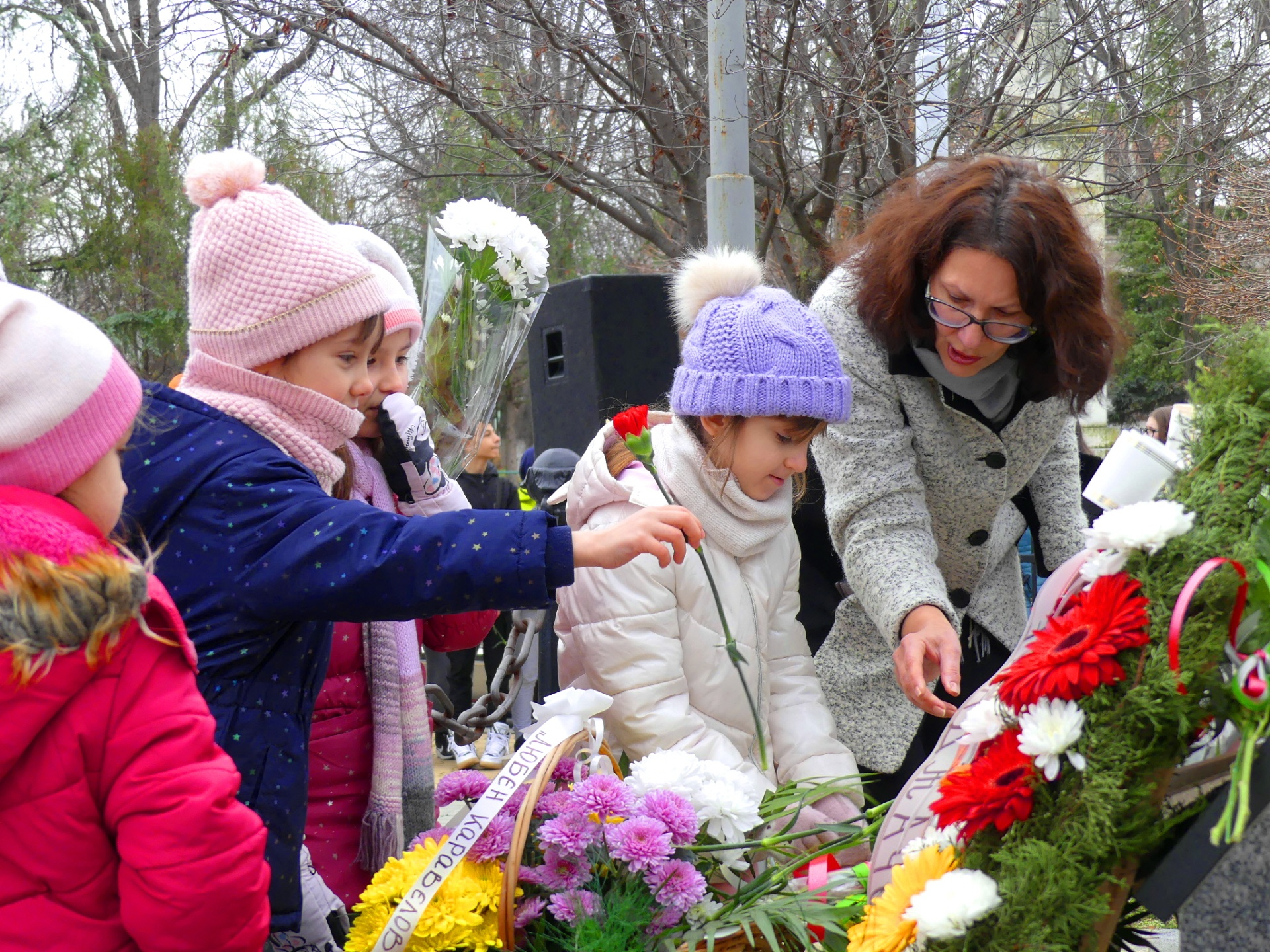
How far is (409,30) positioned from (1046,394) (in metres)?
3.96

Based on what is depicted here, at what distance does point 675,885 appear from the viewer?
→ 1441 millimetres

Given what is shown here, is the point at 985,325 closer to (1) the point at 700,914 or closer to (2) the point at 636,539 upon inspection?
(2) the point at 636,539

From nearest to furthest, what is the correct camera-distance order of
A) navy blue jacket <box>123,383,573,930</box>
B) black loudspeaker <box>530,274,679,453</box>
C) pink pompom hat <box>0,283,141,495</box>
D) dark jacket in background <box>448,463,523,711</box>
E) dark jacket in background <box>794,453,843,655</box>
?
pink pompom hat <box>0,283,141,495</box> → navy blue jacket <box>123,383,573,930</box> → dark jacket in background <box>794,453,843,655</box> → black loudspeaker <box>530,274,679,453</box> → dark jacket in background <box>448,463,523,711</box>

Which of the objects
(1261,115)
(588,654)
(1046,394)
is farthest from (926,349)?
(1261,115)

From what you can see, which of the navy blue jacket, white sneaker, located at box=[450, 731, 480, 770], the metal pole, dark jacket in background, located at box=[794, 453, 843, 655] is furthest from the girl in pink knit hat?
white sneaker, located at box=[450, 731, 480, 770]

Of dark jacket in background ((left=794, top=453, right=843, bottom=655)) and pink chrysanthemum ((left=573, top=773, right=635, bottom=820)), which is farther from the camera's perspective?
dark jacket in background ((left=794, top=453, right=843, bottom=655))

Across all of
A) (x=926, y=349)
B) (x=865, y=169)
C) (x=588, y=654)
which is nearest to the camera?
(x=588, y=654)

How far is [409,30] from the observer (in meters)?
5.26

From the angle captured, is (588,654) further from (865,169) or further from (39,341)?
(865,169)

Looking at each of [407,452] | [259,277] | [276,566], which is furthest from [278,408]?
[407,452]

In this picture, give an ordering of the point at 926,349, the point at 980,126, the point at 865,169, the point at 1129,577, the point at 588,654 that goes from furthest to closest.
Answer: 1. the point at 865,169
2. the point at 980,126
3. the point at 926,349
4. the point at 588,654
5. the point at 1129,577

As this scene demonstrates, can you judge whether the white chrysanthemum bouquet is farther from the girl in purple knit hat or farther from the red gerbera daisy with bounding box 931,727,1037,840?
the red gerbera daisy with bounding box 931,727,1037,840

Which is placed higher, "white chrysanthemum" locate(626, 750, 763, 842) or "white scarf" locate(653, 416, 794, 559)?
"white scarf" locate(653, 416, 794, 559)

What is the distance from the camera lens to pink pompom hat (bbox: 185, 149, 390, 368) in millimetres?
1641
